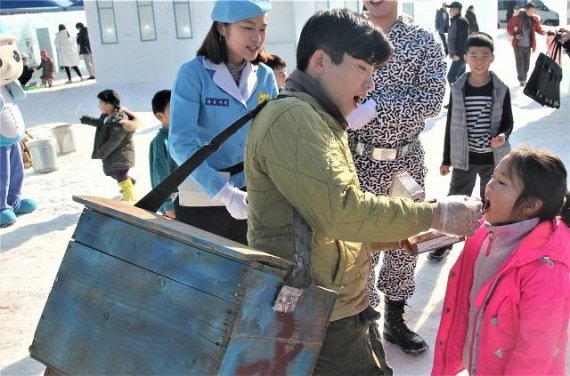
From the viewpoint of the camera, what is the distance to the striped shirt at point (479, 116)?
387cm

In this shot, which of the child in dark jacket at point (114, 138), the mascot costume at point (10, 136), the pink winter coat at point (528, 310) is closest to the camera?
the pink winter coat at point (528, 310)

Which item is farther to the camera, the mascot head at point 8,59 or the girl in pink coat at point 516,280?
the mascot head at point 8,59

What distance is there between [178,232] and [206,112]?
Result: 122 centimetres

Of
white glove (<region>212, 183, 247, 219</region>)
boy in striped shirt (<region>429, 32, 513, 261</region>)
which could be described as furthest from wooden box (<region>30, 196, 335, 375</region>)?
boy in striped shirt (<region>429, 32, 513, 261</region>)

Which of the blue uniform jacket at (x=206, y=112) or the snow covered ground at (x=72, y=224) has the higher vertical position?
the blue uniform jacket at (x=206, y=112)

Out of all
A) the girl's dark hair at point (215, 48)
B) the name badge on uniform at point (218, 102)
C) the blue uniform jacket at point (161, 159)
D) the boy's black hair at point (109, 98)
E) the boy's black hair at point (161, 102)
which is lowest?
the blue uniform jacket at point (161, 159)

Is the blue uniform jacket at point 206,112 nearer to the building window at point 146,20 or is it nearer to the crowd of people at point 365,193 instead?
the crowd of people at point 365,193

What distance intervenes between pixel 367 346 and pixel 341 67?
0.80 metres

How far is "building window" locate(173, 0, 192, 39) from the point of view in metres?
15.4

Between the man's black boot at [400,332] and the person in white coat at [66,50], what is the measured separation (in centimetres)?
1665

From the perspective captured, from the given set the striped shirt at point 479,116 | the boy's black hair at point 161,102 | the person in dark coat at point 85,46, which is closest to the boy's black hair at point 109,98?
the boy's black hair at point 161,102

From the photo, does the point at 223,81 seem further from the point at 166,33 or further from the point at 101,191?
the point at 166,33

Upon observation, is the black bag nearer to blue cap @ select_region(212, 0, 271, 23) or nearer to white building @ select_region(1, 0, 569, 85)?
blue cap @ select_region(212, 0, 271, 23)

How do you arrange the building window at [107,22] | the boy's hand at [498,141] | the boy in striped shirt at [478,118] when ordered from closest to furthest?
the boy's hand at [498,141], the boy in striped shirt at [478,118], the building window at [107,22]
